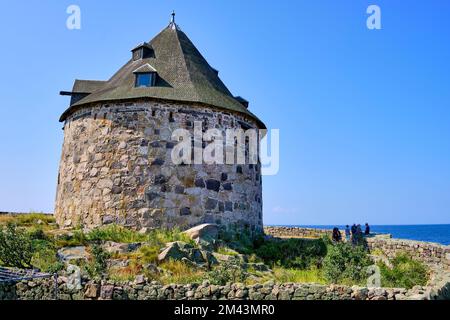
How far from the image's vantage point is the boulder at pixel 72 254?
14926 millimetres

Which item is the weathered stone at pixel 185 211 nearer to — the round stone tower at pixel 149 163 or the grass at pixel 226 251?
the round stone tower at pixel 149 163

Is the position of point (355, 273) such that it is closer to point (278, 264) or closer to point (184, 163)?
point (278, 264)

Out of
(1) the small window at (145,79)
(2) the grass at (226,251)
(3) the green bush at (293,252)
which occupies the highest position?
(1) the small window at (145,79)

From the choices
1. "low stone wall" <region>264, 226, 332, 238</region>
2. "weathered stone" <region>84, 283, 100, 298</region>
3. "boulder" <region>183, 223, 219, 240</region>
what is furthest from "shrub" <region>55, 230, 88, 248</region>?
"low stone wall" <region>264, 226, 332, 238</region>

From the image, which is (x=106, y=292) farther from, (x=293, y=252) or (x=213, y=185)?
(x=293, y=252)

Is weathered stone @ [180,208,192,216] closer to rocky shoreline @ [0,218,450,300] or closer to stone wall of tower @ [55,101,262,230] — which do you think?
stone wall of tower @ [55,101,262,230]

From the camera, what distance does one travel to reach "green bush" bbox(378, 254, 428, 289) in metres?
14.7

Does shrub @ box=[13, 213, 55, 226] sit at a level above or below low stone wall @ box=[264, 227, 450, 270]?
above

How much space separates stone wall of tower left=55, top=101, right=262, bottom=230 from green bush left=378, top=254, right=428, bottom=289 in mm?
6895

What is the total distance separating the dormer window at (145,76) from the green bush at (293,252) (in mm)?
9295

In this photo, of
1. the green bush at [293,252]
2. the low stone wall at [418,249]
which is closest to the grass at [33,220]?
the green bush at [293,252]

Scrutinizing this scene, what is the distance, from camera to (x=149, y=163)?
18906mm
